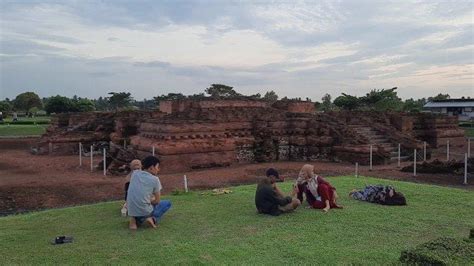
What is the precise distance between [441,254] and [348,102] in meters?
42.8

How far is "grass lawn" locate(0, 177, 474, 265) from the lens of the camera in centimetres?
512

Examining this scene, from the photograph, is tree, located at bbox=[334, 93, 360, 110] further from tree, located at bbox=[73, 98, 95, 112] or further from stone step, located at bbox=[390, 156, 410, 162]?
tree, located at bbox=[73, 98, 95, 112]

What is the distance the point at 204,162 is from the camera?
16500 mm

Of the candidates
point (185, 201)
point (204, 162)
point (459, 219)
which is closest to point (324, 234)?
point (459, 219)

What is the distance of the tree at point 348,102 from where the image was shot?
45.5 meters

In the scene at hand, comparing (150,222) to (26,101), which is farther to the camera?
(26,101)

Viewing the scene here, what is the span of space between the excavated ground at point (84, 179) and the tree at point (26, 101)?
2328 inches

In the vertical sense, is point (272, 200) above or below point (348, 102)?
below

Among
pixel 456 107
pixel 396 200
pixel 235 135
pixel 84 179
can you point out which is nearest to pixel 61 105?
pixel 235 135

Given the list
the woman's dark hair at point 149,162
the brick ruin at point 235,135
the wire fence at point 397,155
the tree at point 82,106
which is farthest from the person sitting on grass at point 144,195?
the tree at point 82,106

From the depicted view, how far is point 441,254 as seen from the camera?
455 centimetres

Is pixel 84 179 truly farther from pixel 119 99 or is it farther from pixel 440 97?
pixel 440 97

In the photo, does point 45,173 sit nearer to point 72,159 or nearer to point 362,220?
point 72,159

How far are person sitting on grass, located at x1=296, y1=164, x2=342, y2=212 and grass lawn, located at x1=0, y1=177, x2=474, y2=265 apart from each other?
0.21 meters
